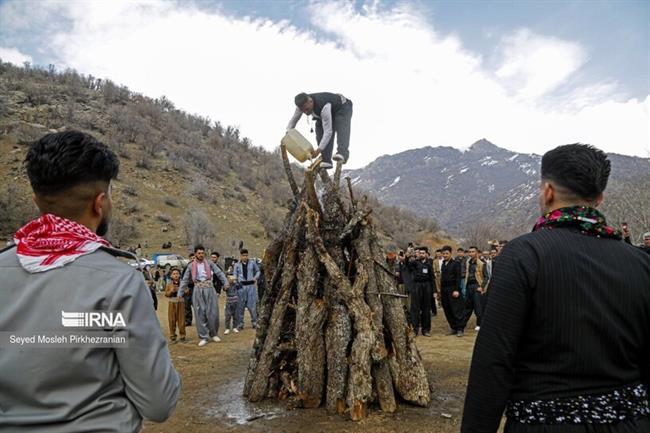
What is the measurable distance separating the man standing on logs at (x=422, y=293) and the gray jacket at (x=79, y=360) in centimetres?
964

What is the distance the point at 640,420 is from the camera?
1821 mm

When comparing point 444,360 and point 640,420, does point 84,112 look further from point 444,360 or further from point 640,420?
point 640,420

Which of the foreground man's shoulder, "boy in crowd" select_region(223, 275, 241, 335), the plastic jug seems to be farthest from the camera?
"boy in crowd" select_region(223, 275, 241, 335)

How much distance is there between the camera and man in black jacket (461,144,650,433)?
5.92ft

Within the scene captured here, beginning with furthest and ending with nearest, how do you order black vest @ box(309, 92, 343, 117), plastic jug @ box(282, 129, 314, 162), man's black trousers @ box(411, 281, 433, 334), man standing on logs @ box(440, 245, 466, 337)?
man's black trousers @ box(411, 281, 433, 334) → man standing on logs @ box(440, 245, 466, 337) → black vest @ box(309, 92, 343, 117) → plastic jug @ box(282, 129, 314, 162)

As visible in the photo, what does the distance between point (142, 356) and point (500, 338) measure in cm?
141

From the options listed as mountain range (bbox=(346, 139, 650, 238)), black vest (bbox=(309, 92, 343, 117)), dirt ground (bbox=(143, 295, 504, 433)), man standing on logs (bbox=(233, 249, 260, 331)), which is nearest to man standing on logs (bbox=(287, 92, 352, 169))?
black vest (bbox=(309, 92, 343, 117))

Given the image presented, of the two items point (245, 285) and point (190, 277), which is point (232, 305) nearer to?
point (245, 285)

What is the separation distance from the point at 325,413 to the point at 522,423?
149 inches

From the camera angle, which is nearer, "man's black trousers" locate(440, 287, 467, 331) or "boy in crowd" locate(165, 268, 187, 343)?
"boy in crowd" locate(165, 268, 187, 343)

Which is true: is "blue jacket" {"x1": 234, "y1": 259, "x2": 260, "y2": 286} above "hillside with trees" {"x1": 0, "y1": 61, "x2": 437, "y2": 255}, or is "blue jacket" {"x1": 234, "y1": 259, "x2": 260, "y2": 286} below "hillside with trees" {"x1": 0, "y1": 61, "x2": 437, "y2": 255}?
below

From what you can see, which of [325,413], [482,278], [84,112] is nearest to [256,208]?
[84,112]

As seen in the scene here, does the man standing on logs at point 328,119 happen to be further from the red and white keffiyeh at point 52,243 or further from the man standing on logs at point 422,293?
the man standing on logs at point 422,293

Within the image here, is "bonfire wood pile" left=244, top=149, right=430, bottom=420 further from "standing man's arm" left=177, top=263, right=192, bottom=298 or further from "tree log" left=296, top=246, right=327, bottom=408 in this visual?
"standing man's arm" left=177, top=263, right=192, bottom=298
